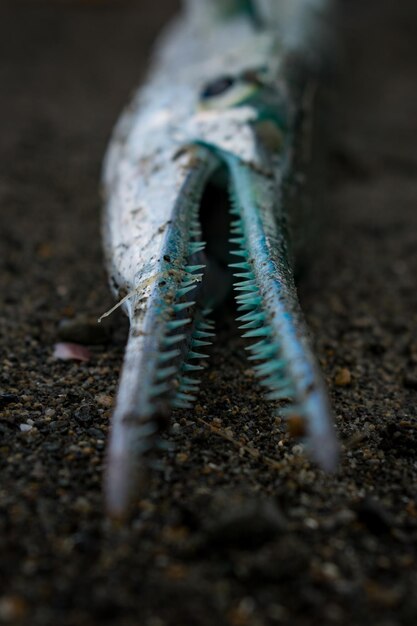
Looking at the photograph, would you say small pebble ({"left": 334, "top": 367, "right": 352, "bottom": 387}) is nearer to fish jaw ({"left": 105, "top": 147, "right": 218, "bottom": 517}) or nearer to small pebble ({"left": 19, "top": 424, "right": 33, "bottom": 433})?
fish jaw ({"left": 105, "top": 147, "right": 218, "bottom": 517})

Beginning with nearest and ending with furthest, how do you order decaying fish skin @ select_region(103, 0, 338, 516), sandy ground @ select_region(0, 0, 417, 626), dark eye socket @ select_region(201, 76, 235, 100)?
1. sandy ground @ select_region(0, 0, 417, 626)
2. decaying fish skin @ select_region(103, 0, 338, 516)
3. dark eye socket @ select_region(201, 76, 235, 100)

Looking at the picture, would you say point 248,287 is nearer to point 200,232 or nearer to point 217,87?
point 200,232

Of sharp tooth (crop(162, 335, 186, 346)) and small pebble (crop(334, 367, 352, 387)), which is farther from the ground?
sharp tooth (crop(162, 335, 186, 346))

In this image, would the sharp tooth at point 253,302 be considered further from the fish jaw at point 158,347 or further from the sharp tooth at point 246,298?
the fish jaw at point 158,347

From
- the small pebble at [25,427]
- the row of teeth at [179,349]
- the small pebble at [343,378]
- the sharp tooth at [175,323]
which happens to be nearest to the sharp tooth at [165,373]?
the row of teeth at [179,349]

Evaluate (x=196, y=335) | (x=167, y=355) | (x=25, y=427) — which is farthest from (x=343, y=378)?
(x=25, y=427)

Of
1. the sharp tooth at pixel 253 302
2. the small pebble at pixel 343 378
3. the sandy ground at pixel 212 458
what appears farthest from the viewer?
the small pebble at pixel 343 378

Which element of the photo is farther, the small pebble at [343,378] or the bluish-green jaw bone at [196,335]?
the small pebble at [343,378]

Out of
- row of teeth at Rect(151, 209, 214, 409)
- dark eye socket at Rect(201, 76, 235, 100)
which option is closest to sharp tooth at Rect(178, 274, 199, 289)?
row of teeth at Rect(151, 209, 214, 409)
